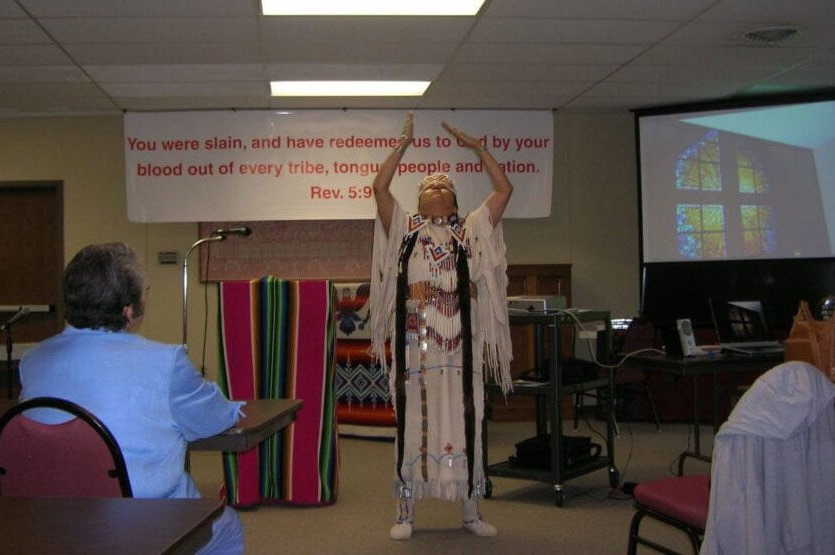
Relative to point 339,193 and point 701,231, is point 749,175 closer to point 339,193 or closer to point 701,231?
point 701,231

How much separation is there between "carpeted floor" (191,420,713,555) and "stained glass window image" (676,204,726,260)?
181 cm

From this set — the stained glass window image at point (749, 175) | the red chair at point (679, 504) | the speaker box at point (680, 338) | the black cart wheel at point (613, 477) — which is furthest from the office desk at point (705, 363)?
the stained glass window image at point (749, 175)

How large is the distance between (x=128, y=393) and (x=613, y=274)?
18.9 feet

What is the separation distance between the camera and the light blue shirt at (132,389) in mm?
1778

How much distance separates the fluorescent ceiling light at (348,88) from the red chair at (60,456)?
424 cm

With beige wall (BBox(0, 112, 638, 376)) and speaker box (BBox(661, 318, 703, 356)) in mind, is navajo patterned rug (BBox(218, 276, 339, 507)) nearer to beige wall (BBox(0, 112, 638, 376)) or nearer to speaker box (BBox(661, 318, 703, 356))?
speaker box (BBox(661, 318, 703, 356))

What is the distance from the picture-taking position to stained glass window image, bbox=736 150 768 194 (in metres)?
6.54

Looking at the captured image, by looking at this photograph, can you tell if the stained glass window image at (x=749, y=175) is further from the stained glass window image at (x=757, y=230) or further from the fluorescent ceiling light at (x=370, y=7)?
the fluorescent ceiling light at (x=370, y=7)

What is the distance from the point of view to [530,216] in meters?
6.36

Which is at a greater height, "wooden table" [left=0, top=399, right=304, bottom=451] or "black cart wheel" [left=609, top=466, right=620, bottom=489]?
"wooden table" [left=0, top=399, right=304, bottom=451]

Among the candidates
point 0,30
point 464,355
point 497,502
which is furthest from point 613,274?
point 0,30

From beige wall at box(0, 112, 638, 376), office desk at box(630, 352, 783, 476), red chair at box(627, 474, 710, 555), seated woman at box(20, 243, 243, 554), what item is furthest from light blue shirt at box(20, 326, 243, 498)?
beige wall at box(0, 112, 638, 376)

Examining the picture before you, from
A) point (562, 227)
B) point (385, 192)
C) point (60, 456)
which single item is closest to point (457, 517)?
point (385, 192)

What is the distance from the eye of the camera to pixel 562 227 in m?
7.08
